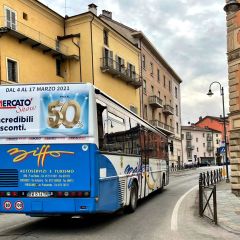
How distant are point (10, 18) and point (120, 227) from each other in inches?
963

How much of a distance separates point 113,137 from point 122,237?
9.83 ft

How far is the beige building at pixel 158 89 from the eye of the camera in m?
56.3

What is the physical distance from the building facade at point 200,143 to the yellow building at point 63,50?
75.1m

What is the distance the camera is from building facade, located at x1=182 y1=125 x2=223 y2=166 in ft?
407

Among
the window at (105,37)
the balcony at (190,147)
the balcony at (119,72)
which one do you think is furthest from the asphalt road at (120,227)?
the balcony at (190,147)

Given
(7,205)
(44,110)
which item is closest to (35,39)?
(44,110)

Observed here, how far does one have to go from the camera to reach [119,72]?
4456 cm

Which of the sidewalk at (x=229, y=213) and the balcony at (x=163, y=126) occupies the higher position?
the balcony at (x=163, y=126)

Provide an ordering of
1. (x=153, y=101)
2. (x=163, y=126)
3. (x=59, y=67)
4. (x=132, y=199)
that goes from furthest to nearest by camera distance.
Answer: (x=163, y=126), (x=153, y=101), (x=59, y=67), (x=132, y=199)

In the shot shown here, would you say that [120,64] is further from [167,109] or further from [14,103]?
[14,103]

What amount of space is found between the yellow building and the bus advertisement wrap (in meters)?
19.9

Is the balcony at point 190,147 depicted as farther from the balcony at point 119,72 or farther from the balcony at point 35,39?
the balcony at point 35,39

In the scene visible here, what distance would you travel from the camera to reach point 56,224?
11.9 metres

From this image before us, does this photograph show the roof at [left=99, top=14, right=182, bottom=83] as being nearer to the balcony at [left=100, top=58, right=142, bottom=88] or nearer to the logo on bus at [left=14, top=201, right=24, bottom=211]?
the balcony at [left=100, top=58, right=142, bottom=88]
